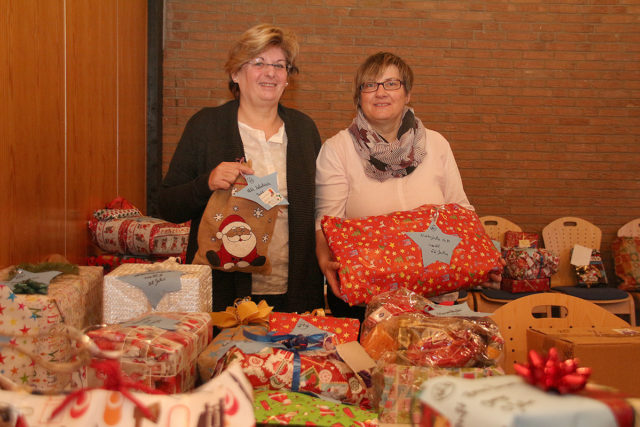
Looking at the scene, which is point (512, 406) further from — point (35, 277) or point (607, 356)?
point (35, 277)

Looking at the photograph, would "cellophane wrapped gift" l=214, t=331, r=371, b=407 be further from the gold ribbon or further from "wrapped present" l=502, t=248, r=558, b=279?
"wrapped present" l=502, t=248, r=558, b=279

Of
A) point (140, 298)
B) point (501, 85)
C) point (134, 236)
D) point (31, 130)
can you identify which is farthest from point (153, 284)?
point (501, 85)

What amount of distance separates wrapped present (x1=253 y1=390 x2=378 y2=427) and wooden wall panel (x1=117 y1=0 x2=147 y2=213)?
334cm

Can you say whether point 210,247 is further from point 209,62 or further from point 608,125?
point 608,125

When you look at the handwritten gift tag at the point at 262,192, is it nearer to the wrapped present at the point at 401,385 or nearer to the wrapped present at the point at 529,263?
the wrapped present at the point at 401,385

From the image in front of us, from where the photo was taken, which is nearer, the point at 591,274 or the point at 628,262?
the point at 591,274

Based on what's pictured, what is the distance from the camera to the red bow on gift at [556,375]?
0.77 meters

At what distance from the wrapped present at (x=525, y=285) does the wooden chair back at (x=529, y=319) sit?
2757 millimetres

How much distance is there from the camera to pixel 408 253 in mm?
1919

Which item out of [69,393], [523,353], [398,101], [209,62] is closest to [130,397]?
[69,393]

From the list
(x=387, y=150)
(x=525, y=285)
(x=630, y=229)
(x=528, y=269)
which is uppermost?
(x=387, y=150)

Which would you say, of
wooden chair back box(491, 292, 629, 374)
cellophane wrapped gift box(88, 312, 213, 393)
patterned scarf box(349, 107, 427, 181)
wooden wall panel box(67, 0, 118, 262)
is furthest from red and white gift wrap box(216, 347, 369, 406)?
wooden wall panel box(67, 0, 118, 262)

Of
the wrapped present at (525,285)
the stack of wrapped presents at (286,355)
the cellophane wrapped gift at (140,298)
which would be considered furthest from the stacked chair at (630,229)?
the cellophane wrapped gift at (140,298)

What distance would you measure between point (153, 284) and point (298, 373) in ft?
1.49
